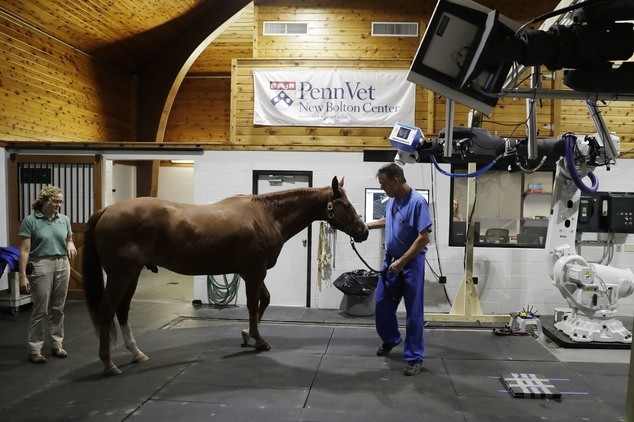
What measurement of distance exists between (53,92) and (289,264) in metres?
4.77

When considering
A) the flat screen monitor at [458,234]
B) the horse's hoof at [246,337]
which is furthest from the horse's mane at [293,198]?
the flat screen monitor at [458,234]

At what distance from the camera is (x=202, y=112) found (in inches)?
410

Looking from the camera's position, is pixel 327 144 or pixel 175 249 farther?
pixel 327 144

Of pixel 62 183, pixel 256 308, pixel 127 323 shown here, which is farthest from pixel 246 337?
pixel 62 183

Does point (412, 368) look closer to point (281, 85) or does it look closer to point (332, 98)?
point (332, 98)

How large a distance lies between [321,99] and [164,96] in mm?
4481

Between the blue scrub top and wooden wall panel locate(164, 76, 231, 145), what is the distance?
740cm

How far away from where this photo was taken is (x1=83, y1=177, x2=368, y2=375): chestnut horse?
3557 millimetres

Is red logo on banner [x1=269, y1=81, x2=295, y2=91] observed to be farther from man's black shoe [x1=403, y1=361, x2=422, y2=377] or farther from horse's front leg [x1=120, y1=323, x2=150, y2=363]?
man's black shoe [x1=403, y1=361, x2=422, y2=377]

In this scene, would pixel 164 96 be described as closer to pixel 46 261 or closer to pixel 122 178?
pixel 122 178

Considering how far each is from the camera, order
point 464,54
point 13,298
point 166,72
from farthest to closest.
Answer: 1. point 166,72
2. point 13,298
3. point 464,54

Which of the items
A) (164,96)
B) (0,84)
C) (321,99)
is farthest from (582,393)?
(164,96)

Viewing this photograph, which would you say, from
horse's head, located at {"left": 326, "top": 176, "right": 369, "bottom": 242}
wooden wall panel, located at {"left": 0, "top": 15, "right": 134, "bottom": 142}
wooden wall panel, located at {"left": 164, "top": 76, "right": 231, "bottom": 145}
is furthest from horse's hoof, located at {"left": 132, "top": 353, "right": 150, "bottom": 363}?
wooden wall panel, located at {"left": 164, "top": 76, "right": 231, "bottom": 145}

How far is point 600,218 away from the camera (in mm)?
4594
